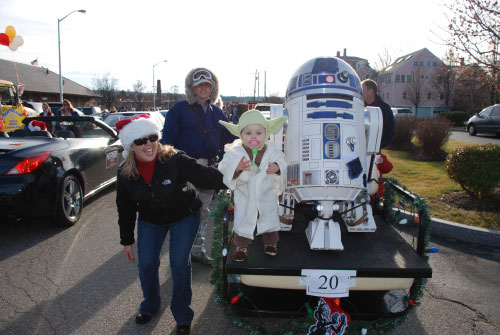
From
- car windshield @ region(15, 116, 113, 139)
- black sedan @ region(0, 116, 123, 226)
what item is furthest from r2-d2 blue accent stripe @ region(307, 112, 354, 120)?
car windshield @ region(15, 116, 113, 139)

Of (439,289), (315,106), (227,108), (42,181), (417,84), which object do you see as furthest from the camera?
(417,84)

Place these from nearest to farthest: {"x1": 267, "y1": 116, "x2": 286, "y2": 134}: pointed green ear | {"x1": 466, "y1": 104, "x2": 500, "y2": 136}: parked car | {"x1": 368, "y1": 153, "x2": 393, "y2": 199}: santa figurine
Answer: {"x1": 267, "y1": 116, "x2": 286, "y2": 134}: pointed green ear, {"x1": 368, "y1": 153, "x2": 393, "y2": 199}: santa figurine, {"x1": 466, "y1": 104, "x2": 500, "y2": 136}: parked car

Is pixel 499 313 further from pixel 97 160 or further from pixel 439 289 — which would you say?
pixel 97 160

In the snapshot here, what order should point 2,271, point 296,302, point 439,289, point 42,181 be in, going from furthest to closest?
point 42,181, point 2,271, point 439,289, point 296,302

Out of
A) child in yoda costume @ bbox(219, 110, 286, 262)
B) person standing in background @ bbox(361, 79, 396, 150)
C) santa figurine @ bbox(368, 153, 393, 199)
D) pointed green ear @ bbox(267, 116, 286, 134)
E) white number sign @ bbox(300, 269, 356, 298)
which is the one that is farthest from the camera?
person standing in background @ bbox(361, 79, 396, 150)

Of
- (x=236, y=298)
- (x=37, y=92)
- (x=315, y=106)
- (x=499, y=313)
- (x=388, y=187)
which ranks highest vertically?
(x=37, y=92)

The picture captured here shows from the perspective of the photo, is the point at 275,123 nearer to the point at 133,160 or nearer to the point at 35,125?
the point at 133,160

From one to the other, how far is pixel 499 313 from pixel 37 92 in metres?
48.2

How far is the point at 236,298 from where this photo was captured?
2.60 metres

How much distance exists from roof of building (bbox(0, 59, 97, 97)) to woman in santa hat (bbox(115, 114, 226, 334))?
4211 cm

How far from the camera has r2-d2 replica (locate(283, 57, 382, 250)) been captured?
2.95 m

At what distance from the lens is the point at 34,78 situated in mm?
44281

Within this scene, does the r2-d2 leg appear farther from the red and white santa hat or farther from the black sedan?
the red and white santa hat

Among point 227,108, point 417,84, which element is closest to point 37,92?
point 227,108
